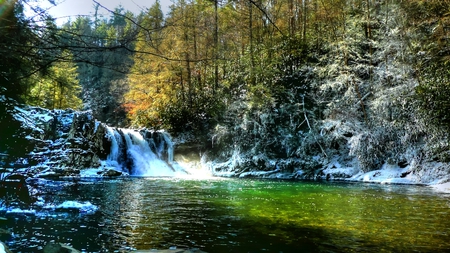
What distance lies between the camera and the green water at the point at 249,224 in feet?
14.7

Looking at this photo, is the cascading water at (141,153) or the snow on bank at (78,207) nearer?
the snow on bank at (78,207)

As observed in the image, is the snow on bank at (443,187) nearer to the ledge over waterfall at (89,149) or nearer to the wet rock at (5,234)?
the wet rock at (5,234)

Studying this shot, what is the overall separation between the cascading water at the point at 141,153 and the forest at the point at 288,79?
8.05ft

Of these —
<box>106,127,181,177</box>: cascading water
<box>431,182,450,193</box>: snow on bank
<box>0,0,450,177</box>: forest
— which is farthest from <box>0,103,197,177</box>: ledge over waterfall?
<box>431,182,450,193</box>: snow on bank

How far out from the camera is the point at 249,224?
5766 mm

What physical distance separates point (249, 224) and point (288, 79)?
16.8 m

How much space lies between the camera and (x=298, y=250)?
431 cm

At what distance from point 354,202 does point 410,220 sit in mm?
2148

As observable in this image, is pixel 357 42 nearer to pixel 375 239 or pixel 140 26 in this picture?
pixel 375 239

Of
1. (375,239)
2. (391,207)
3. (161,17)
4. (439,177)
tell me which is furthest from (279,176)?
(161,17)

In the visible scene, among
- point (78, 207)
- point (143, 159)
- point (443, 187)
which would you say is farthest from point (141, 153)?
point (443, 187)

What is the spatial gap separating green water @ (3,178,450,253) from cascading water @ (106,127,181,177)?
31.9ft

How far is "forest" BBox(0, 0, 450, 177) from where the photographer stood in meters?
2.75

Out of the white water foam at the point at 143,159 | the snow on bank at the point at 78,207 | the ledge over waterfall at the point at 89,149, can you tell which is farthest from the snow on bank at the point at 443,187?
the ledge over waterfall at the point at 89,149
